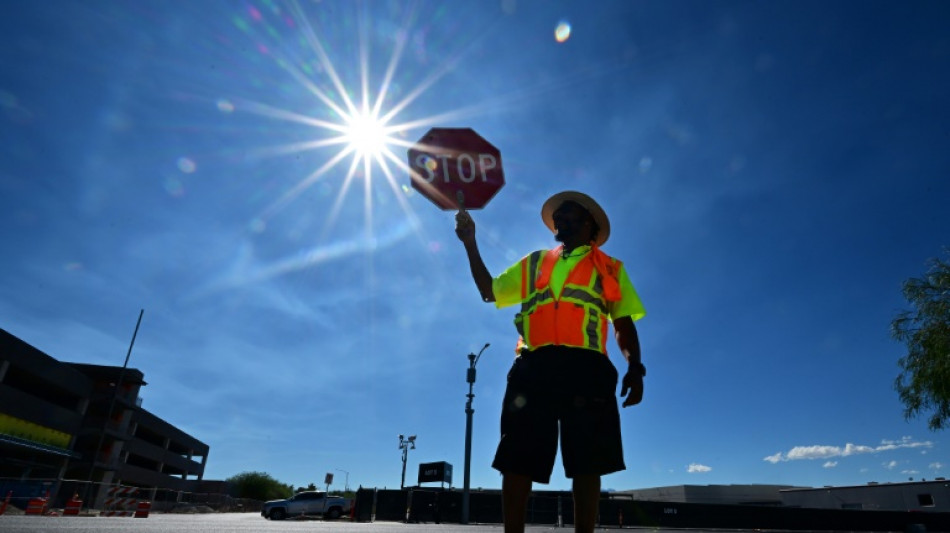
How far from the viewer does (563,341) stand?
2.33 metres

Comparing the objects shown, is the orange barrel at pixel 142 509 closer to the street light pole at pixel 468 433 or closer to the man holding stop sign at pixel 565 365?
the street light pole at pixel 468 433

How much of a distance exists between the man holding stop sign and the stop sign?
10cm

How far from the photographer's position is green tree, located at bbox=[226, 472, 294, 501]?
254ft

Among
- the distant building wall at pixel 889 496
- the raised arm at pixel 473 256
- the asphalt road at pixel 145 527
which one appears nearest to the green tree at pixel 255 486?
the distant building wall at pixel 889 496

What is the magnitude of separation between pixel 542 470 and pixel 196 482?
78.8 meters

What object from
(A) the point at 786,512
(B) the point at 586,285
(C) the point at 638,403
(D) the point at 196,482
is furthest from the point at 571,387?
(D) the point at 196,482

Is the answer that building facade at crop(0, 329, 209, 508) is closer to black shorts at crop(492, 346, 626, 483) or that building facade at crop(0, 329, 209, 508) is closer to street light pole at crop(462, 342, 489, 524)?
street light pole at crop(462, 342, 489, 524)

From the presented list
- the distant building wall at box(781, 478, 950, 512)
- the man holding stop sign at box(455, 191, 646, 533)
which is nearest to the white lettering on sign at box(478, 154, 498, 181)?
the man holding stop sign at box(455, 191, 646, 533)

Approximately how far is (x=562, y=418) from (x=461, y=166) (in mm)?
1319

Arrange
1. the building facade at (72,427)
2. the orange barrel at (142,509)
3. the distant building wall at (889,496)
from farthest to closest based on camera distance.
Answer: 1. the distant building wall at (889,496)
2. the building facade at (72,427)
3. the orange barrel at (142,509)

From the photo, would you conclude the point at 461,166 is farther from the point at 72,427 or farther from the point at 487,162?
the point at 72,427

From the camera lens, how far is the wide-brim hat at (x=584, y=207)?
9.25 ft

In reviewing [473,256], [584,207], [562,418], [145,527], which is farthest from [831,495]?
[473,256]

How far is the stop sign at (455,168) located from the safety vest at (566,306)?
1.57ft
